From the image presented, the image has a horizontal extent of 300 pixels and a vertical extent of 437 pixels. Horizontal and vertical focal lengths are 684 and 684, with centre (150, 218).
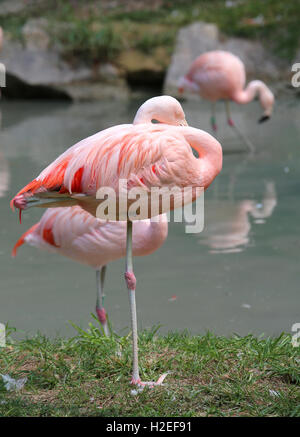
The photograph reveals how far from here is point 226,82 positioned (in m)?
8.47

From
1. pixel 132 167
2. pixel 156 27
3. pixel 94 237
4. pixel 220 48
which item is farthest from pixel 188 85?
pixel 132 167

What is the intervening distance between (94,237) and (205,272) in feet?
3.82

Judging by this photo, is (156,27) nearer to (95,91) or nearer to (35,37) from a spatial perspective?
(95,91)

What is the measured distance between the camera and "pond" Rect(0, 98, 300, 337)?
12.7 ft

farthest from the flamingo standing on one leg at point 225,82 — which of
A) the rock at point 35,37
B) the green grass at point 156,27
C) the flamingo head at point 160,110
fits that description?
the flamingo head at point 160,110

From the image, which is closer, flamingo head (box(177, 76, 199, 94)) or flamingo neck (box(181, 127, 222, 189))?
flamingo neck (box(181, 127, 222, 189))

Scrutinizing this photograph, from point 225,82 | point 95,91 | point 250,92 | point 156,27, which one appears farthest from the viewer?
point 156,27

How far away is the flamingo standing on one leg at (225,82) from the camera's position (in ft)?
27.8

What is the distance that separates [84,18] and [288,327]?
11.9 metres

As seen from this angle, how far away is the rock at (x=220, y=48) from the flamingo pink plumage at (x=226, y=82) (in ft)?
11.1

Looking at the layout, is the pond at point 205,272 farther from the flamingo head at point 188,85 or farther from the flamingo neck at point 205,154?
the flamingo head at point 188,85

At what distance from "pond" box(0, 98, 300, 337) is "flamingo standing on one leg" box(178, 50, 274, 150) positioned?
3.79 feet

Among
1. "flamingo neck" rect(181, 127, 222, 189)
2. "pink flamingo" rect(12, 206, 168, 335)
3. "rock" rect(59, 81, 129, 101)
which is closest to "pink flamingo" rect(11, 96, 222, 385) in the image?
"flamingo neck" rect(181, 127, 222, 189)

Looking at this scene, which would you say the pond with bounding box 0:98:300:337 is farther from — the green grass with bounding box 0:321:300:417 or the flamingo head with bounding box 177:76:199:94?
the flamingo head with bounding box 177:76:199:94
